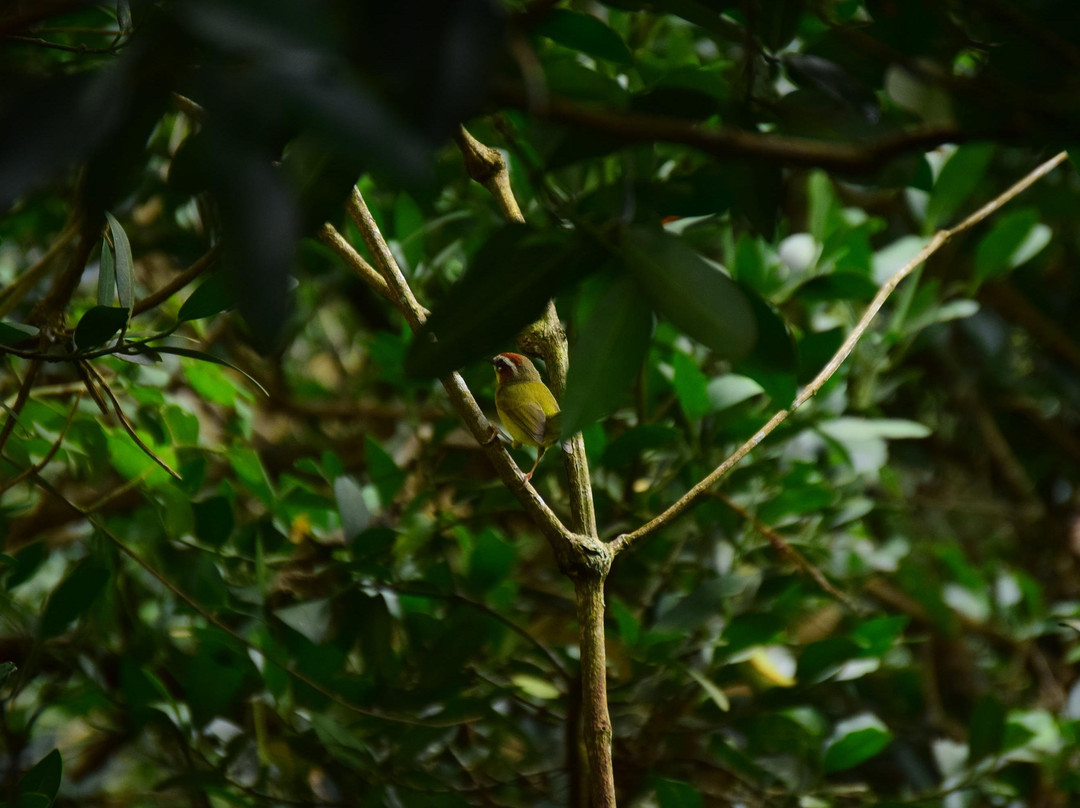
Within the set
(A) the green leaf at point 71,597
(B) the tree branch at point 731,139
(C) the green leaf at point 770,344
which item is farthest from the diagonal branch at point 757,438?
(A) the green leaf at point 71,597

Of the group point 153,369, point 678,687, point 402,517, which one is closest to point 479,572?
point 402,517

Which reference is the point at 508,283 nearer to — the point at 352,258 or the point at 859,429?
the point at 352,258

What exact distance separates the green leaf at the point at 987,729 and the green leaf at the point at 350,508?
79cm

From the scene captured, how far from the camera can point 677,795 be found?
33.6 inches

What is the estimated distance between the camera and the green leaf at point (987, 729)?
1.12 m

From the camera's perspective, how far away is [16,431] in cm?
99

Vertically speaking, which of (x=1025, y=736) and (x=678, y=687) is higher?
(x=1025, y=736)

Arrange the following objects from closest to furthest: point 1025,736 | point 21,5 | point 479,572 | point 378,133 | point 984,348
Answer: point 378,133
point 21,5
point 479,572
point 1025,736
point 984,348

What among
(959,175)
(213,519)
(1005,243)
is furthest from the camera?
(1005,243)

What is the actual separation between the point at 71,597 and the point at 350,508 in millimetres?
272

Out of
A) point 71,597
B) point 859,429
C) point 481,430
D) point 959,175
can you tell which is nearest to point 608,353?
point 481,430

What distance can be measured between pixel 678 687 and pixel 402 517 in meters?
0.37

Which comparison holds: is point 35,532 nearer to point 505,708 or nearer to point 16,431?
point 16,431

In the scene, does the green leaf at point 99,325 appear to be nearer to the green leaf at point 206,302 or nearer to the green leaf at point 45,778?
the green leaf at point 206,302
